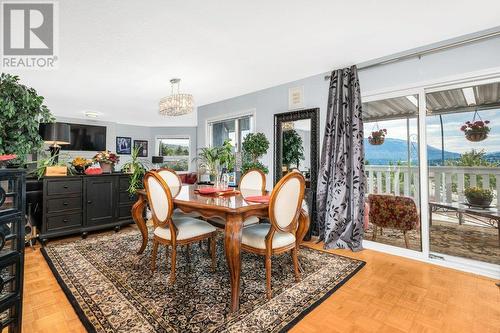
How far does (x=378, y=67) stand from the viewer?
9.75ft

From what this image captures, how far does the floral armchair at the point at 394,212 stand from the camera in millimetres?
2859

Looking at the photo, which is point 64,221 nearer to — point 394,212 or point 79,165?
point 79,165

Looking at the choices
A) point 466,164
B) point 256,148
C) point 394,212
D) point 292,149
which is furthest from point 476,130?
point 256,148

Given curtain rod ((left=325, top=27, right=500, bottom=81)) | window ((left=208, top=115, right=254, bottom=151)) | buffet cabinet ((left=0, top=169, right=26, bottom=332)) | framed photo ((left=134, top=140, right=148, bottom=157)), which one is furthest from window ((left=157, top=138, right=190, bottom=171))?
buffet cabinet ((left=0, top=169, right=26, bottom=332))

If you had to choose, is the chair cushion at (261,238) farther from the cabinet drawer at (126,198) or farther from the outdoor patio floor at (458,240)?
the cabinet drawer at (126,198)

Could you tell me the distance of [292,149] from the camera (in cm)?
380

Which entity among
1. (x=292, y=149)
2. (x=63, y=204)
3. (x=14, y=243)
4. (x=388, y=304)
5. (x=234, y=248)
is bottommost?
(x=388, y=304)

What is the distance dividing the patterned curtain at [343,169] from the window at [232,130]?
66.3 inches

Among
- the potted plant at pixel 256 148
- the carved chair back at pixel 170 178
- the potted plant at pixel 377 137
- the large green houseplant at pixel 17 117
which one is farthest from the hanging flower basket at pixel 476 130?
the large green houseplant at pixel 17 117

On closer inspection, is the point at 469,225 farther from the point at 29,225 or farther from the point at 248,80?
the point at 29,225

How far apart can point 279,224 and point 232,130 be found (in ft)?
11.3

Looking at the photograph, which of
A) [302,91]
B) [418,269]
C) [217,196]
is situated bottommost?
[418,269]

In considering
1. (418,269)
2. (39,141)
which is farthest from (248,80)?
(418,269)

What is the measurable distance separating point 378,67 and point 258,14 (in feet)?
5.81
